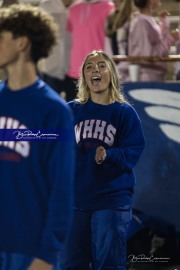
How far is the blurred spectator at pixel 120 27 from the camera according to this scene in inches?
238

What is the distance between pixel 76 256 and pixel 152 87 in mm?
1788

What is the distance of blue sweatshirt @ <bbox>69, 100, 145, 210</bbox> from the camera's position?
420 centimetres

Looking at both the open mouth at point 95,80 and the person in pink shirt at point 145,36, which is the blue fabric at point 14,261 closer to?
the open mouth at point 95,80

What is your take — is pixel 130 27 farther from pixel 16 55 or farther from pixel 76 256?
pixel 16 55

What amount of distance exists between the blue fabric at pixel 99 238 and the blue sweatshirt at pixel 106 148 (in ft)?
0.16

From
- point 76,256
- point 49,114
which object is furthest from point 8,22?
point 76,256

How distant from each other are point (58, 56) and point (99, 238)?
2097mm

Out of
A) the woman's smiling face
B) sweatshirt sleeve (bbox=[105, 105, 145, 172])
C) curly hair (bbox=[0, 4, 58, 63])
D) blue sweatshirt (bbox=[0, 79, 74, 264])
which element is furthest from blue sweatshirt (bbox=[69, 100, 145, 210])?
blue sweatshirt (bbox=[0, 79, 74, 264])


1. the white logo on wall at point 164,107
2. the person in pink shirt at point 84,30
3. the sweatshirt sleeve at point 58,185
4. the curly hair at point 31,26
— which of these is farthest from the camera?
the person in pink shirt at point 84,30

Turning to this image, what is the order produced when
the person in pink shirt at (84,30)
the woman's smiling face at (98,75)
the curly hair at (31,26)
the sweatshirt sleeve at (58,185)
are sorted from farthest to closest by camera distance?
Result: the person in pink shirt at (84,30) < the woman's smiling face at (98,75) < the curly hair at (31,26) < the sweatshirt sleeve at (58,185)

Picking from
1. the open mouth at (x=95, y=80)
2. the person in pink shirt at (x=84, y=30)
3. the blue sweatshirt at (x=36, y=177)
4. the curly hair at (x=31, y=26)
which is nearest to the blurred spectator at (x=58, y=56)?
the person in pink shirt at (x=84, y=30)

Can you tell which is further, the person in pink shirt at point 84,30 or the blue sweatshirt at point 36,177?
the person in pink shirt at point 84,30

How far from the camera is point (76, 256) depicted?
4332 mm

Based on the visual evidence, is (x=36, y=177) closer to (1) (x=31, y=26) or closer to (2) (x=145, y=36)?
(1) (x=31, y=26)
